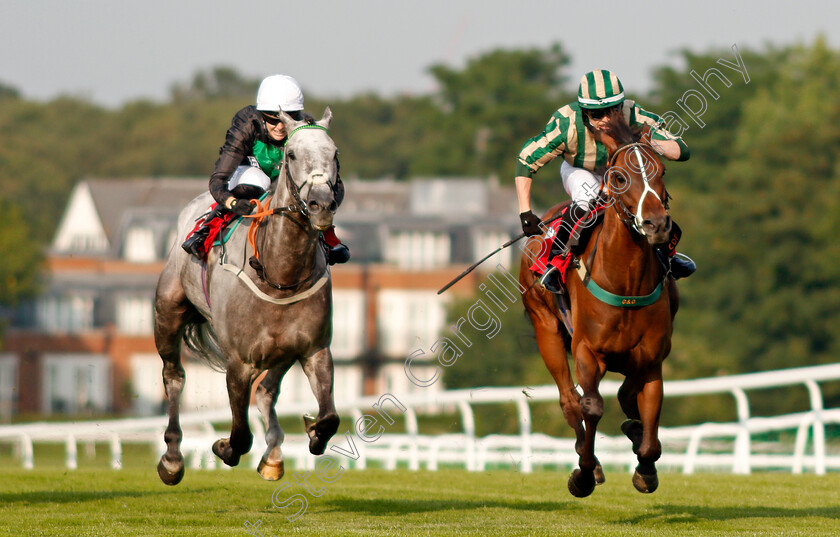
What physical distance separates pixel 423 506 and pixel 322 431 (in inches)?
62.9

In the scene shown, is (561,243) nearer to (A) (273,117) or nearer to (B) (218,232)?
(A) (273,117)

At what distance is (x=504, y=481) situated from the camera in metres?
12.4

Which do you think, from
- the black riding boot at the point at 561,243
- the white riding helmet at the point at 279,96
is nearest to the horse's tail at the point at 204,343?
the white riding helmet at the point at 279,96

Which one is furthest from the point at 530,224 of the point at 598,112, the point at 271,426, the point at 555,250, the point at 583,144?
the point at 271,426

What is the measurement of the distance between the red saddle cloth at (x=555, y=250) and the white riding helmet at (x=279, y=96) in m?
1.85

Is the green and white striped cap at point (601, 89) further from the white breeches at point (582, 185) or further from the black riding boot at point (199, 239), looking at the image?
the black riding boot at point (199, 239)

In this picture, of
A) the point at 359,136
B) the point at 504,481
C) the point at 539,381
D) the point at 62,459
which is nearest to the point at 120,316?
the point at 62,459

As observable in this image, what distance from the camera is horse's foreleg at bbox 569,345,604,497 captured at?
8.86m

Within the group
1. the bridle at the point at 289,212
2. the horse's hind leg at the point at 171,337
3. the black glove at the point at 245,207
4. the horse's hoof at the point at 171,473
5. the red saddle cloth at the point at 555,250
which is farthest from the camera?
the horse's hind leg at the point at 171,337

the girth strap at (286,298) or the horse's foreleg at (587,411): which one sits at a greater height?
the girth strap at (286,298)

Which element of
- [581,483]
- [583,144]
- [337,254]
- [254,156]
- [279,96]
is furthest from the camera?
[254,156]

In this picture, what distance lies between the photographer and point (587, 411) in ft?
29.1

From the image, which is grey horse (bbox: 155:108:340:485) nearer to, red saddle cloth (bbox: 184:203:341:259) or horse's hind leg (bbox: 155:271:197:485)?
red saddle cloth (bbox: 184:203:341:259)

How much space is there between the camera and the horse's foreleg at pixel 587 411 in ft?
29.1
